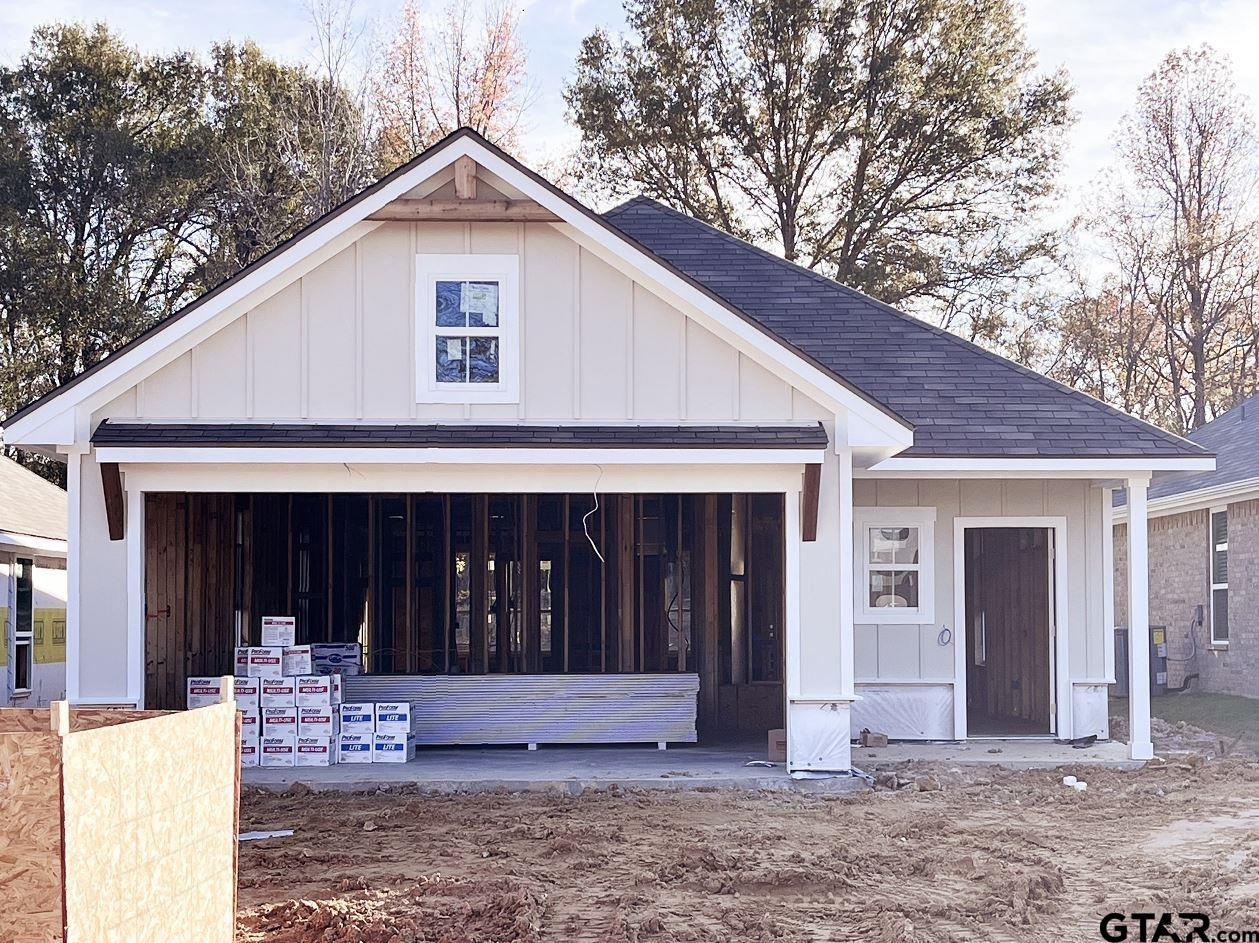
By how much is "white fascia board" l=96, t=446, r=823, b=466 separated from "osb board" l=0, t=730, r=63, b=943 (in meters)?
6.52

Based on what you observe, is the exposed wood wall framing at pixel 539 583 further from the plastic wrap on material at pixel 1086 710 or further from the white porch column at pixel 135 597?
the white porch column at pixel 135 597

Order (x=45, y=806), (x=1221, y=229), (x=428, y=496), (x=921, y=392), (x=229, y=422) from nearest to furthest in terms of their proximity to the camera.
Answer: (x=45, y=806), (x=229, y=422), (x=921, y=392), (x=428, y=496), (x=1221, y=229)

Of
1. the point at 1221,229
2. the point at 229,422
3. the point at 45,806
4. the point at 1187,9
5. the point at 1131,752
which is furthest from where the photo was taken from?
the point at 1221,229

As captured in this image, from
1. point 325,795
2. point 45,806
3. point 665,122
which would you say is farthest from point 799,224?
point 45,806

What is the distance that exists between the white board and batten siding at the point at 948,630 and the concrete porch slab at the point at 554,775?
1.74m

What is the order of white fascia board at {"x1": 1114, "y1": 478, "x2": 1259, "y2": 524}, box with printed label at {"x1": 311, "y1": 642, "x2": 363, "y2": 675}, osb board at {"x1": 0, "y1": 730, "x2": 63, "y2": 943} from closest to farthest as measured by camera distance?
osb board at {"x1": 0, "y1": 730, "x2": 63, "y2": 943}, box with printed label at {"x1": 311, "y1": 642, "x2": 363, "y2": 675}, white fascia board at {"x1": 1114, "y1": 478, "x2": 1259, "y2": 524}

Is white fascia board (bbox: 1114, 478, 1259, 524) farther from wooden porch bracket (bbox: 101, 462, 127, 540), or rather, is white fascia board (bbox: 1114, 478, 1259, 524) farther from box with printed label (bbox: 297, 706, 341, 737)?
wooden porch bracket (bbox: 101, 462, 127, 540)

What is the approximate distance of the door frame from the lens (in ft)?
49.8

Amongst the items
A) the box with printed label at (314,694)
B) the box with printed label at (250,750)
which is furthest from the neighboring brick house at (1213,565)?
the box with printed label at (250,750)

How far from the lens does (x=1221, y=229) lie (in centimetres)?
3288

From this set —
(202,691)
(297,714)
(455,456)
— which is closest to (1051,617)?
(455,456)

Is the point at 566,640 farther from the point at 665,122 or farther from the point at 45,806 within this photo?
the point at 665,122

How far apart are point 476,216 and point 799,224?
65.0ft

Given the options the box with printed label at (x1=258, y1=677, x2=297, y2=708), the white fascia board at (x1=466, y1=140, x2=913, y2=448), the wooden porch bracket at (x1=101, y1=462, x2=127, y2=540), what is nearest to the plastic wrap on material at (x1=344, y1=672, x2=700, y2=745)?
the box with printed label at (x1=258, y1=677, x2=297, y2=708)
